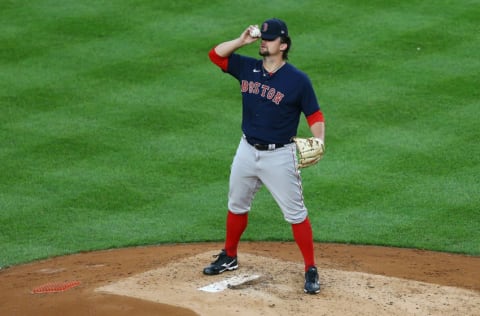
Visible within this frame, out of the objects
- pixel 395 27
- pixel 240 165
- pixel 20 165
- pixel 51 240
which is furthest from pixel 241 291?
pixel 395 27

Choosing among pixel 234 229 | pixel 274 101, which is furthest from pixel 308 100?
pixel 234 229

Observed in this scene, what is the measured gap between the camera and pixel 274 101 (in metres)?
7.64

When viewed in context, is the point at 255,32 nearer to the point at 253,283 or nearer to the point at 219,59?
the point at 219,59

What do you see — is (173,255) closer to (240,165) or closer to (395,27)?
(240,165)

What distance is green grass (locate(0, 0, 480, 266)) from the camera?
9.80m

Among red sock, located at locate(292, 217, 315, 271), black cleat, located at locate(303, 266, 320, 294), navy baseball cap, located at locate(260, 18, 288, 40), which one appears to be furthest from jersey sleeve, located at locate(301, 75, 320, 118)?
black cleat, located at locate(303, 266, 320, 294)

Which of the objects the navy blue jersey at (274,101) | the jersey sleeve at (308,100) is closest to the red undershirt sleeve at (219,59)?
the navy blue jersey at (274,101)

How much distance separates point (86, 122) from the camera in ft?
39.5

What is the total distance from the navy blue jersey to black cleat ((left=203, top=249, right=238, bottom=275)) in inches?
40.8

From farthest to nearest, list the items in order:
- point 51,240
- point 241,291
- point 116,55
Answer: point 116,55, point 51,240, point 241,291

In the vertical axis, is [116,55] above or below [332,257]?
above

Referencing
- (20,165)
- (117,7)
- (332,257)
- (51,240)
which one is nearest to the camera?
(332,257)

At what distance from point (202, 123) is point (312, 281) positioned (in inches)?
181

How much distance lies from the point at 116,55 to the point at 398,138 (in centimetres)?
426
